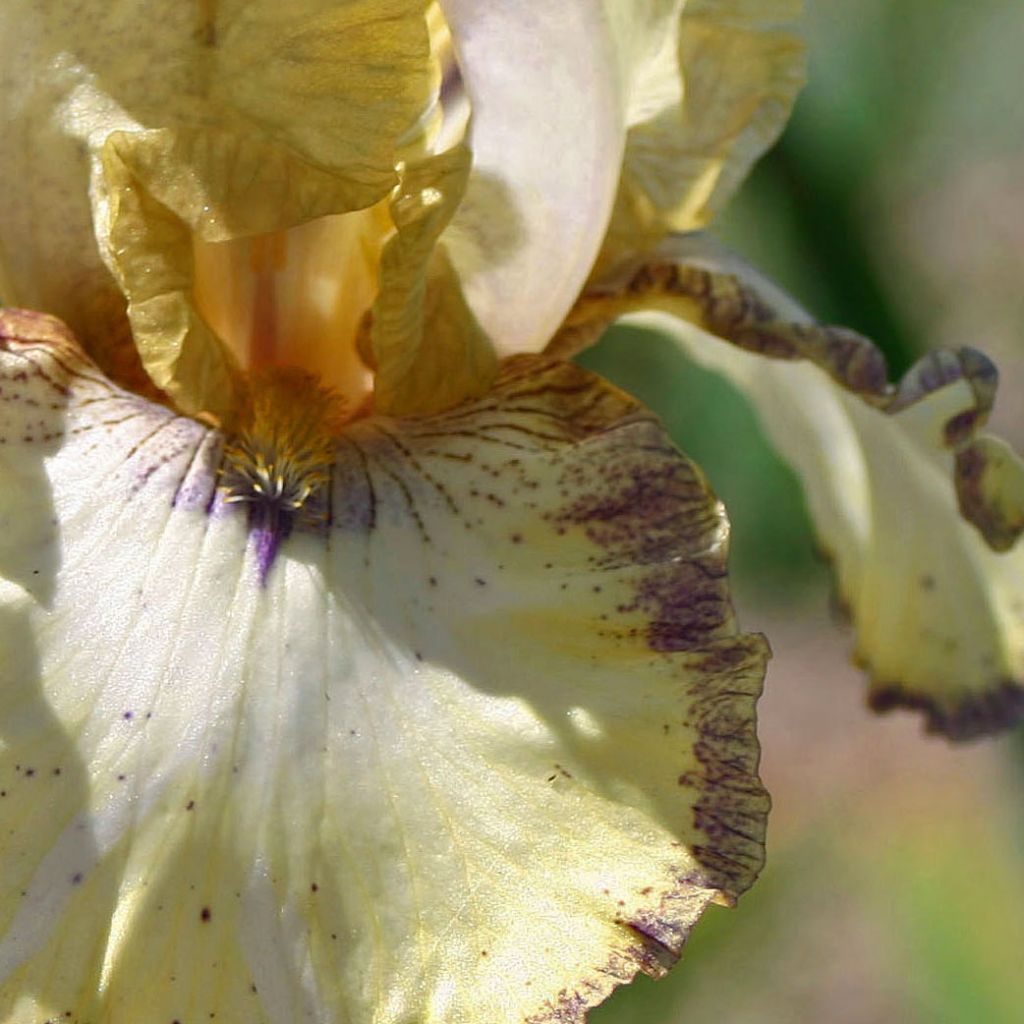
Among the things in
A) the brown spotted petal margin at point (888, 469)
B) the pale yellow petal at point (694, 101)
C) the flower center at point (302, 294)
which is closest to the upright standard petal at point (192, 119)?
the flower center at point (302, 294)

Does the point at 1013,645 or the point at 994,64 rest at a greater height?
the point at 994,64

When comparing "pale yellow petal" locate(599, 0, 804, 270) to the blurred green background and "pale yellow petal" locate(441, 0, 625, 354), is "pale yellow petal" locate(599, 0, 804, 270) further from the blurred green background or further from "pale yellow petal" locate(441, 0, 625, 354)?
the blurred green background

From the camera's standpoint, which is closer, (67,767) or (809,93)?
(67,767)

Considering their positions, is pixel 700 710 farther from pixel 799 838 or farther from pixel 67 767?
pixel 799 838

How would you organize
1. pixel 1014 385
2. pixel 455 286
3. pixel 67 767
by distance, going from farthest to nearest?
pixel 1014 385
pixel 455 286
pixel 67 767

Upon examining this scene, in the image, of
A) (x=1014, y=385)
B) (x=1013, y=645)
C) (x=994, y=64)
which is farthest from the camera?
(x=1014, y=385)

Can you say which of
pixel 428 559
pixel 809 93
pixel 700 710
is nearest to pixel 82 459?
pixel 428 559
